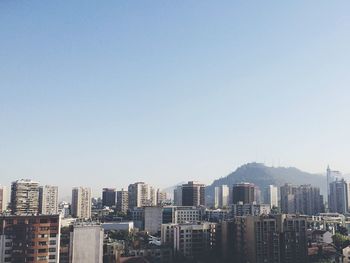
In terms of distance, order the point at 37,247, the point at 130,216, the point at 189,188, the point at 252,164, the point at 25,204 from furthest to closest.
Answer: the point at 252,164 → the point at 189,188 → the point at 130,216 → the point at 25,204 → the point at 37,247

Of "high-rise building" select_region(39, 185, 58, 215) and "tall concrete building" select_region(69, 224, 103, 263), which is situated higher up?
"high-rise building" select_region(39, 185, 58, 215)

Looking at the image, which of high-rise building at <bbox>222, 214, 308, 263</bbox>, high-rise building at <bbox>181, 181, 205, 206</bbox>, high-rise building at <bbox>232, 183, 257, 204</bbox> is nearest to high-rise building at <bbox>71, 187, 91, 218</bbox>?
high-rise building at <bbox>181, 181, 205, 206</bbox>

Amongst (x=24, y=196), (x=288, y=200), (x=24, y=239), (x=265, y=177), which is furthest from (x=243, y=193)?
(x=265, y=177)

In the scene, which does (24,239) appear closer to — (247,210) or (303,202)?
(247,210)

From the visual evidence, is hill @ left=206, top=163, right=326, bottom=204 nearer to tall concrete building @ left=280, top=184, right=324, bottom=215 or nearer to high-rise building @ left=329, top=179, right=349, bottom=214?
high-rise building @ left=329, top=179, right=349, bottom=214

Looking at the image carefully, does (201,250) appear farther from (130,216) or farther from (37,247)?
(130,216)

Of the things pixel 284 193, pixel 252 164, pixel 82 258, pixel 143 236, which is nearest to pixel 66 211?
pixel 143 236
